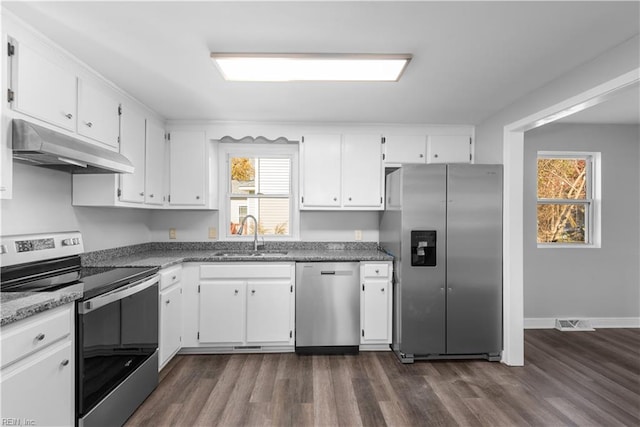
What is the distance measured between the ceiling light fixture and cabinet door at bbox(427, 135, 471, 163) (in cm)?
149

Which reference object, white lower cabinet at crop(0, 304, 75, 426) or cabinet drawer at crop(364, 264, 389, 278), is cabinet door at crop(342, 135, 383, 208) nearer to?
cabinet drawer at crop(364, 264, 389, 278)

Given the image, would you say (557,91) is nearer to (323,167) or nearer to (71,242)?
(323,167)

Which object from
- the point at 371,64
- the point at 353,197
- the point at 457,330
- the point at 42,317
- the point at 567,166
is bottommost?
the point at 457,330

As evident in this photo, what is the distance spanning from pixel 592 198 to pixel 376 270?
117 inches

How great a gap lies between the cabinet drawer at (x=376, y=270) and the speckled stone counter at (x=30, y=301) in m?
2.22

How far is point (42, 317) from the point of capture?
1.41 m

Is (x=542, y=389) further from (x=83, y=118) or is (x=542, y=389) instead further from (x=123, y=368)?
(x=83, y=118)

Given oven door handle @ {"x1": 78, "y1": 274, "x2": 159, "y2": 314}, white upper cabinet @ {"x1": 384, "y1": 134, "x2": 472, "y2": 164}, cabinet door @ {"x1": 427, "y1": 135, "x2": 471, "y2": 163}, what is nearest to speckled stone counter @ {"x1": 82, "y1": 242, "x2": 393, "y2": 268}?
oven door handle @ {"x1": 78, "y1": 274, "x2": 159, "y2": 314}

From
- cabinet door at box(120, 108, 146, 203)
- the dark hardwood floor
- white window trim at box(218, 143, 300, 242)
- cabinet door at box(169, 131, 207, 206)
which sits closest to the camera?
the dark hardwood floor

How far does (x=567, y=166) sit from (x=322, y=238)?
3.11 m

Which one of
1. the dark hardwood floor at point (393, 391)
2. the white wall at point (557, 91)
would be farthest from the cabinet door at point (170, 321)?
the white wall at point (557, 91)

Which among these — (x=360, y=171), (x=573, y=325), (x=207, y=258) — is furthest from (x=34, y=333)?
(x=573, y=325)

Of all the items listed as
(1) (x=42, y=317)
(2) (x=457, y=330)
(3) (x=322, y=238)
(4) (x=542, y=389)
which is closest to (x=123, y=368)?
(1) (x=42, y=317)

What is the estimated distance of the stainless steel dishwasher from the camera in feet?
9.96
